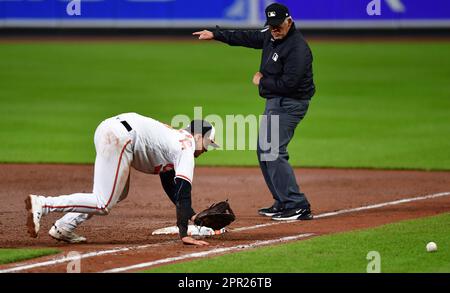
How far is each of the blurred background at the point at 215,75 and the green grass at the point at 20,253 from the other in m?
5.91

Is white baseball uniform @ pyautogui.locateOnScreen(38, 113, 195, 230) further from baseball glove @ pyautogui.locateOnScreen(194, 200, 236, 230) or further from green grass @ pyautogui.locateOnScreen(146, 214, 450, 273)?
green grass @ pyautogui.locateOnScreen(146, 214, 450, 273)

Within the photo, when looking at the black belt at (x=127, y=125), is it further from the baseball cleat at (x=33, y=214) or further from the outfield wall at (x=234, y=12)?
the outfield wall at (x=234, y=12)

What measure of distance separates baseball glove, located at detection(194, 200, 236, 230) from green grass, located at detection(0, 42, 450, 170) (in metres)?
5.03

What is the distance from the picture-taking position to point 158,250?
887 centimetres

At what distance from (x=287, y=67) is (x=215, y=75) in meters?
14.2

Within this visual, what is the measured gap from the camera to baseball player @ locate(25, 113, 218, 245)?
888 centimetres

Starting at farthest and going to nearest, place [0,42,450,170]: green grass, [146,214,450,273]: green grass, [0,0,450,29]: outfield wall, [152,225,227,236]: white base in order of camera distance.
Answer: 1. [0,0,450,29]: outfield wall
2. [0,42,450,170]: green grass
3. [152,225,227,236]: white base
4. [146,214,450,273]: green grass

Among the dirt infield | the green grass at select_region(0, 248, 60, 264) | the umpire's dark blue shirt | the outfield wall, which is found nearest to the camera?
the green grass at select_region(0, 248, 60, 264)

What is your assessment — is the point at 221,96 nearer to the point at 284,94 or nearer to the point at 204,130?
the point at 284,94

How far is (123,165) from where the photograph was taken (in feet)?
29.5

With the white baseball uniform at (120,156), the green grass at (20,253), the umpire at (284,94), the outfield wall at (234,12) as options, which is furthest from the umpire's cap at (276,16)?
the outfield wall at (234,12)

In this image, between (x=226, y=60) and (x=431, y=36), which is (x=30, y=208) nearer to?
(x=226, y=60)

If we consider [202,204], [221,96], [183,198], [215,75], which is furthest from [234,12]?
[183,198]

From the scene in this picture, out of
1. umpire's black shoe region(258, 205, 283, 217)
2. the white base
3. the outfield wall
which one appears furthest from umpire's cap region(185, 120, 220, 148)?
the outfield wall
